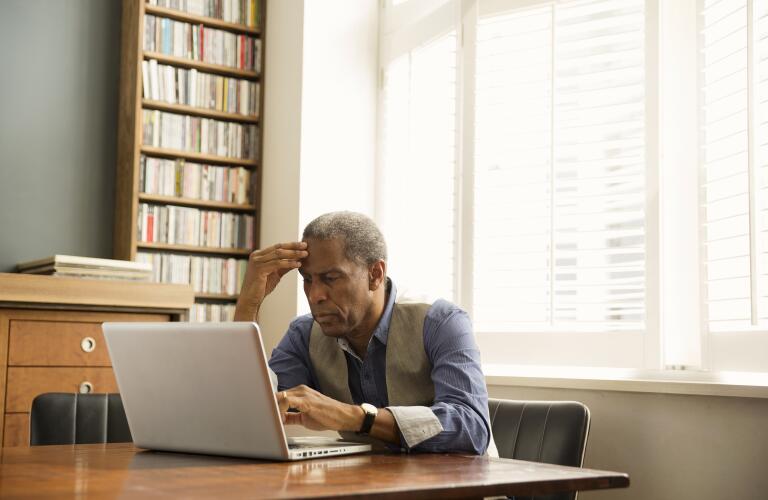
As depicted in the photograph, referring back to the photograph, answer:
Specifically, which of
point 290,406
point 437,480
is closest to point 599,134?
point 290,406

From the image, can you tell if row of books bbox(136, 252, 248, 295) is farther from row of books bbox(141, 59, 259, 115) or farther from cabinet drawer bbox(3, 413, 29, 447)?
cabinet drawer bbox(3, 413, 29, 447)

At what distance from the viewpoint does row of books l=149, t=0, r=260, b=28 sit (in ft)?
13.0

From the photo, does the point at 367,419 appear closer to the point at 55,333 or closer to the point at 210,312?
the point at 55,333

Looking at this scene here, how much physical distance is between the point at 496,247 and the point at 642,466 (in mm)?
1043

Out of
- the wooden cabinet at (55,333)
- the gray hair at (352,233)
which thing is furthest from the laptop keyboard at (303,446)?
the wooden cabinet at (55,333)

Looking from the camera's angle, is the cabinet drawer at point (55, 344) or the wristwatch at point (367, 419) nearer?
the wristwatch at point (367, 419)

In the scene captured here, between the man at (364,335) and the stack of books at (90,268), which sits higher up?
the stack of books at (90,268)

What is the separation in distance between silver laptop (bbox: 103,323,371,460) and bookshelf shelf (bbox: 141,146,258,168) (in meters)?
2.14

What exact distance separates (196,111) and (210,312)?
34.6 inches

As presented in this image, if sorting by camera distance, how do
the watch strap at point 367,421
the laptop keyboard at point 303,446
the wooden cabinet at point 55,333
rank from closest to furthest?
the laptop keyboard at point 303,446 < the watch strap at point 367,421 < the wooden cabinet at point 55,333

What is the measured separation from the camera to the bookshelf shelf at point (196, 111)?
386 cm

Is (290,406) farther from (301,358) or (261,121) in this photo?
(261,121)

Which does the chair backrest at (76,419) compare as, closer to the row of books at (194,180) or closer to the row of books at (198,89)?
the row of books at (194,180)

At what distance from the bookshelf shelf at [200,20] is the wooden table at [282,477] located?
2.58 meters
